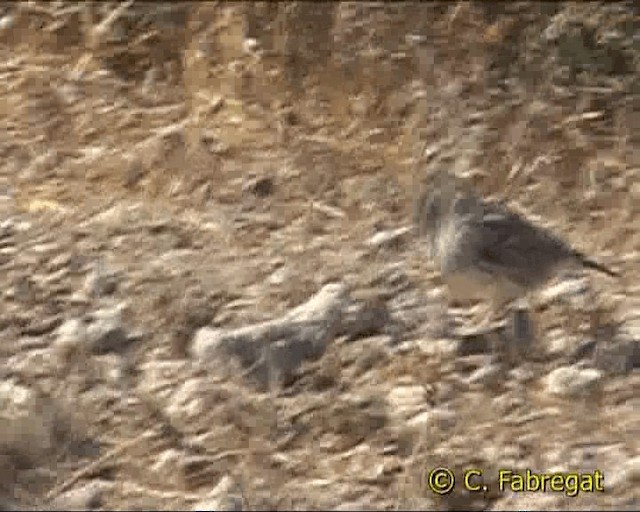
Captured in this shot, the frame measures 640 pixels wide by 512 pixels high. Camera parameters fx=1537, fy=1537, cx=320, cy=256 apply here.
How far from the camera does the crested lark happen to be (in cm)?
293

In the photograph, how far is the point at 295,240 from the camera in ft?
9.93

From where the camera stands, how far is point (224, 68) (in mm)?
3236

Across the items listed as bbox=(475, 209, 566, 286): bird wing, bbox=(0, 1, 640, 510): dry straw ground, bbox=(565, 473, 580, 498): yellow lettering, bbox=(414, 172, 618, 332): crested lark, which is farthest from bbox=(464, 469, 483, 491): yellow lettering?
bbox=(475, 209, 566, 286): bird wing

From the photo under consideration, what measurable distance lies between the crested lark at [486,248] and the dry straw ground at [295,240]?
0.14ft

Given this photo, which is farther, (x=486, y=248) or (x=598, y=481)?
(x=486, y=248)

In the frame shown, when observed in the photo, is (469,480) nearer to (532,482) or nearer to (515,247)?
(532,482)

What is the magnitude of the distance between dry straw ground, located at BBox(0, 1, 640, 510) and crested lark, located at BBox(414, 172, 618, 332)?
4 cm

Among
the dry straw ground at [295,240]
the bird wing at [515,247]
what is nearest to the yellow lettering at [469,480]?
the dry straw ground at [295,240]

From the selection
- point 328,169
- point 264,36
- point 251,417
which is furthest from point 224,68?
point 251,417

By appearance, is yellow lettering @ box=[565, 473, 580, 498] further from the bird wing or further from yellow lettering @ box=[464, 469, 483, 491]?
the bird wing

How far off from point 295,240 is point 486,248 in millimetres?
375

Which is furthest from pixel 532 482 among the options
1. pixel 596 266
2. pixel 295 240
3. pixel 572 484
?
pixel 295 240

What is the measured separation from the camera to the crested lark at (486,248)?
2928 millimetres

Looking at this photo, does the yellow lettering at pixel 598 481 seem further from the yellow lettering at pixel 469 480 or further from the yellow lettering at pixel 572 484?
the yellow lettering at pixel 469 480
